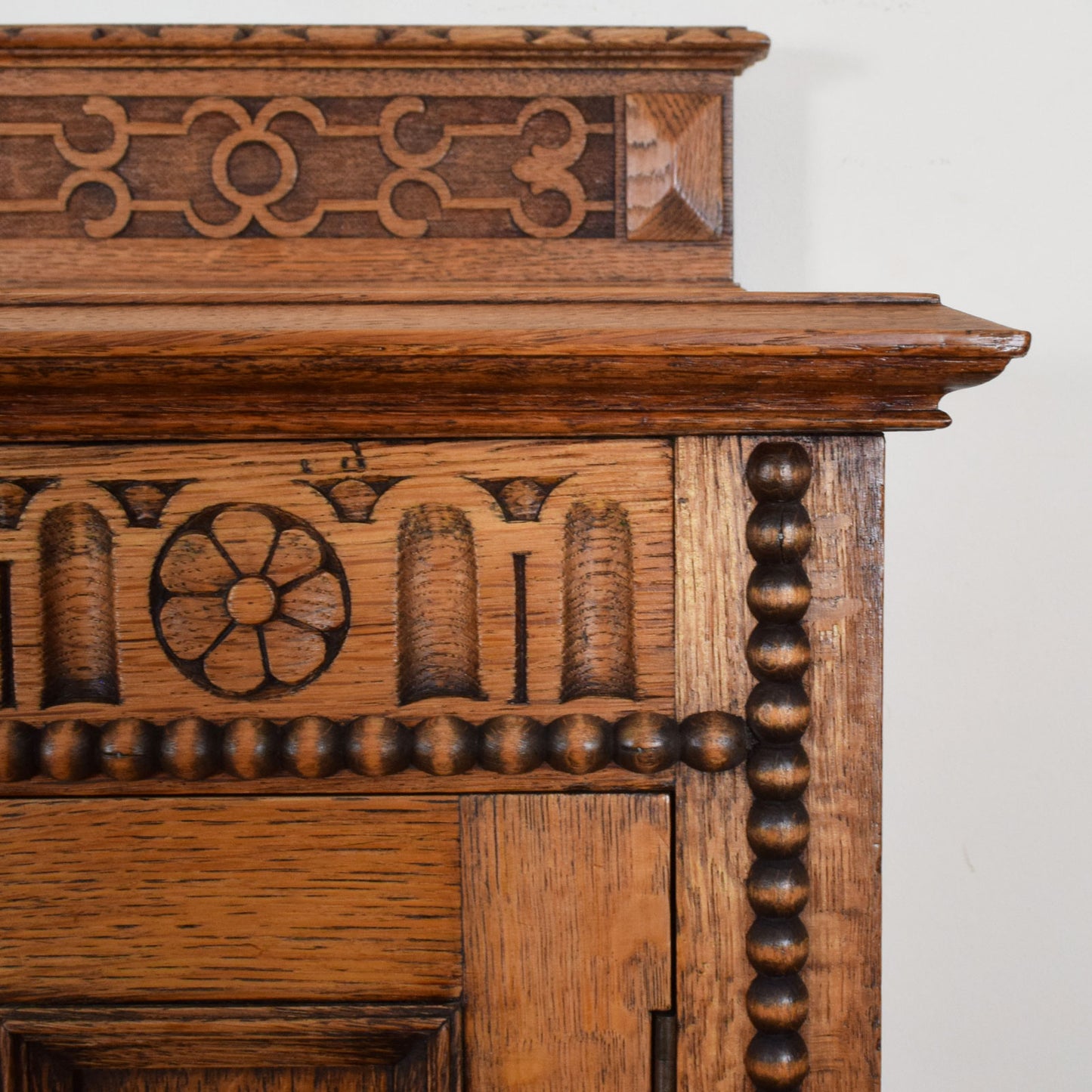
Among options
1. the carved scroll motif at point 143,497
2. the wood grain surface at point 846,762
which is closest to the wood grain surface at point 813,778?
the wood grain surface at point 846,762

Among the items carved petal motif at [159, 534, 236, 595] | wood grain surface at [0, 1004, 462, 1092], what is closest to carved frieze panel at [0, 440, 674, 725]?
carved petal motif at [159, 534, 236, 595]

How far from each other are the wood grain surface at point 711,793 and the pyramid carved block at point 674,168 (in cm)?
20

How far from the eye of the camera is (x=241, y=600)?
0.41 m

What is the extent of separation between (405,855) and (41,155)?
425mm

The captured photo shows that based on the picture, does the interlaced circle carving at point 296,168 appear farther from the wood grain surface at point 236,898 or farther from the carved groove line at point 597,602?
the wood grain surface at point 236,898

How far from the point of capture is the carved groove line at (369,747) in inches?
15.8

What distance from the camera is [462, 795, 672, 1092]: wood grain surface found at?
0.42 meters

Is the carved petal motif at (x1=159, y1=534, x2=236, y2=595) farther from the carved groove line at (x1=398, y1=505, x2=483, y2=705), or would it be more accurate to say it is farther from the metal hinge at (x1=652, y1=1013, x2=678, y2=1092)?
the metal hinge at (x1=652, y1=1013, x2=678, y2=1092)

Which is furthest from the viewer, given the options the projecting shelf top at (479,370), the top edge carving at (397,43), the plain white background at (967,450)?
the plain white background at (967,450)

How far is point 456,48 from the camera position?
1.74ft

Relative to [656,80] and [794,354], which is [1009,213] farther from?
[794,354]

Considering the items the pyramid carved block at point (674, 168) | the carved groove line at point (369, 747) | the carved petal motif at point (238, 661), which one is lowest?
the carved groove line at point (369, 747)

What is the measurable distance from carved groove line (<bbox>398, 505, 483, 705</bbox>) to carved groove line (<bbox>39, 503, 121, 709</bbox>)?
4.8 inches

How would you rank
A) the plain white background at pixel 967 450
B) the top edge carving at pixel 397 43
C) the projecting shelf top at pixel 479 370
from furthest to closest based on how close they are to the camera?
1. the plain white background at pixel 967 450
2. the top edge carving at pixel 397 43
3. the projecting shelf top at pixel 479 370
